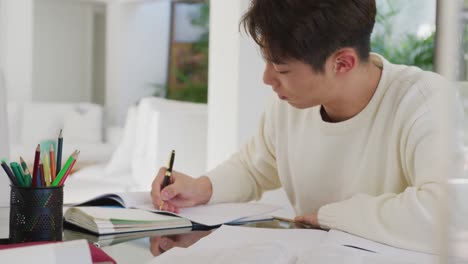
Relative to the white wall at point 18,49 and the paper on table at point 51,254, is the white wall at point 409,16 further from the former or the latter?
the white wall at point 18,49

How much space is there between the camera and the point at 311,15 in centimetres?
122

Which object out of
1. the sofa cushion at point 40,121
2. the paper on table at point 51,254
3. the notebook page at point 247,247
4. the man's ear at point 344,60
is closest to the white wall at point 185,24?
the sofa cushion at point 40,121

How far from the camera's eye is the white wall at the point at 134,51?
25.6 feet

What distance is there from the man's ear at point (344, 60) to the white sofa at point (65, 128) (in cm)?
556

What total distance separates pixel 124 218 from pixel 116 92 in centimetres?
685

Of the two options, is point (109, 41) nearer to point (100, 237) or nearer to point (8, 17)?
point (8, 17)

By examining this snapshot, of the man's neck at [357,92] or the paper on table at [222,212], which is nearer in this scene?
the paper on table at [222,212]

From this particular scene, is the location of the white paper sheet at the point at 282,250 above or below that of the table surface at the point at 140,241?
above

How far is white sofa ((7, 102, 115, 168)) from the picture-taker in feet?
22.6

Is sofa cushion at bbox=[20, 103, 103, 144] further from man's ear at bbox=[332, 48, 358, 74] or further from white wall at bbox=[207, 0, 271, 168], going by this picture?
man's ear at bbox=[332, 48, 358, 74]

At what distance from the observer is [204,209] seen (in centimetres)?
139

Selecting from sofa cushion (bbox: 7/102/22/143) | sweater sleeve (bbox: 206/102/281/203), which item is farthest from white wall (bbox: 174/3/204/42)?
sweater sleeve (bbox: 206/102/281/203)

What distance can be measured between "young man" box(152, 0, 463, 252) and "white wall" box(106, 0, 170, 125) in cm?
638

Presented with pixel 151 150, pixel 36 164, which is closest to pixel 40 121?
pixel 151 150
